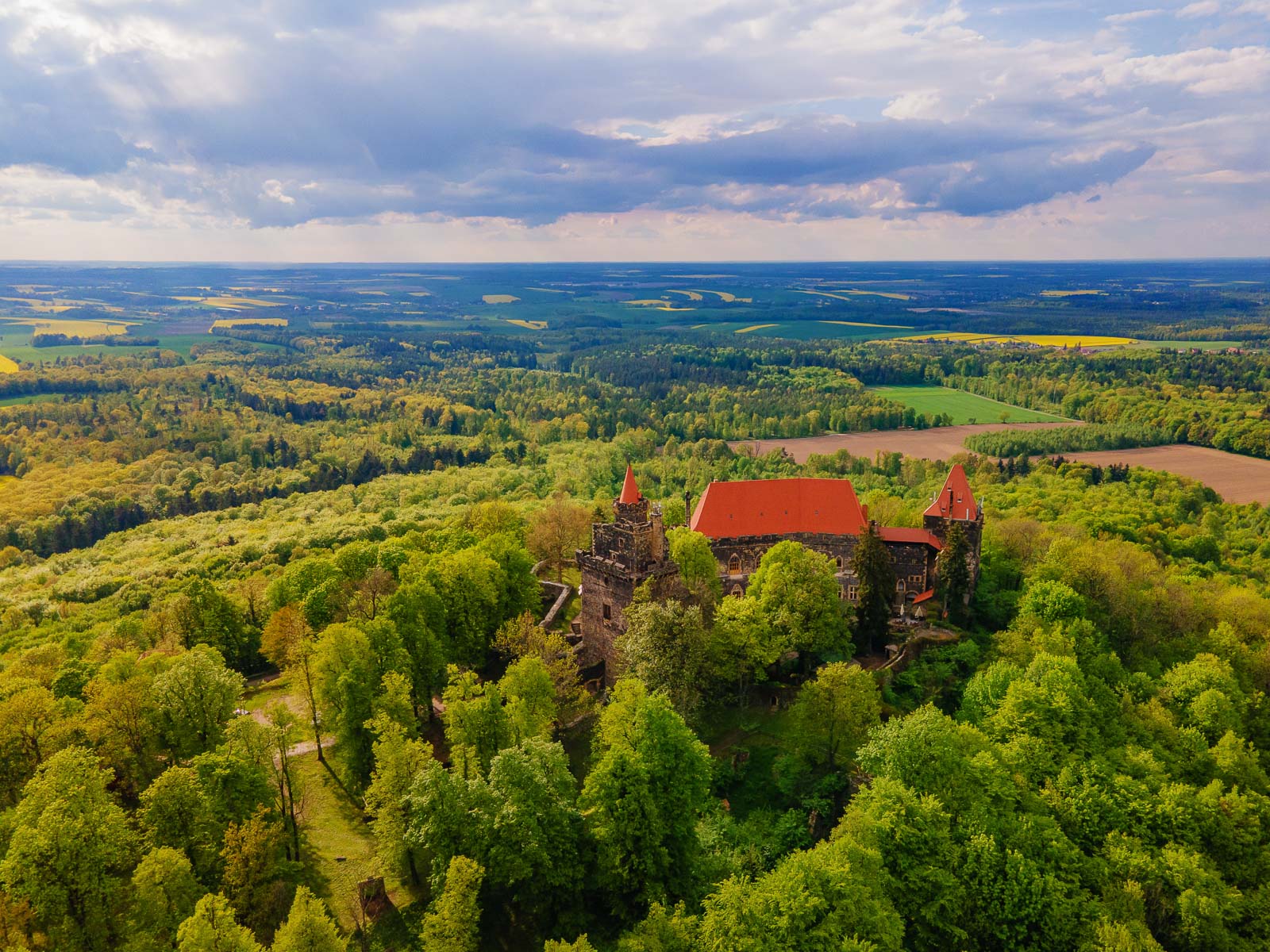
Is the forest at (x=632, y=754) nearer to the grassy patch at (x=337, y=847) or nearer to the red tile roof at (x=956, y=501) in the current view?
the grassy patch at (x=337, y=847)

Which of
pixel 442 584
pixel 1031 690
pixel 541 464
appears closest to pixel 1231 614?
pixel 1031 690

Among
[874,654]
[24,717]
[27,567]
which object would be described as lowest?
[27,567]

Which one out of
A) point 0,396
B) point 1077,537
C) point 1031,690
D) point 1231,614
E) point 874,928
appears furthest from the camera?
point 0,396

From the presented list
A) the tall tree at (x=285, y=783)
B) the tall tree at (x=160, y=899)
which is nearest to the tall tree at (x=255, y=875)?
the tall tree at (x=160, y=899)

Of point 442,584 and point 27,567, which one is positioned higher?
point 442,584

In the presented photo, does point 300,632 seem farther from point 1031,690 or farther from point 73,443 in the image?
point 73,443

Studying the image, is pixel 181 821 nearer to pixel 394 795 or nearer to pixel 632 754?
pixel 394 795

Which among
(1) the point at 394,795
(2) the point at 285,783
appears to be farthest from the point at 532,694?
(2) the point at 285,783
